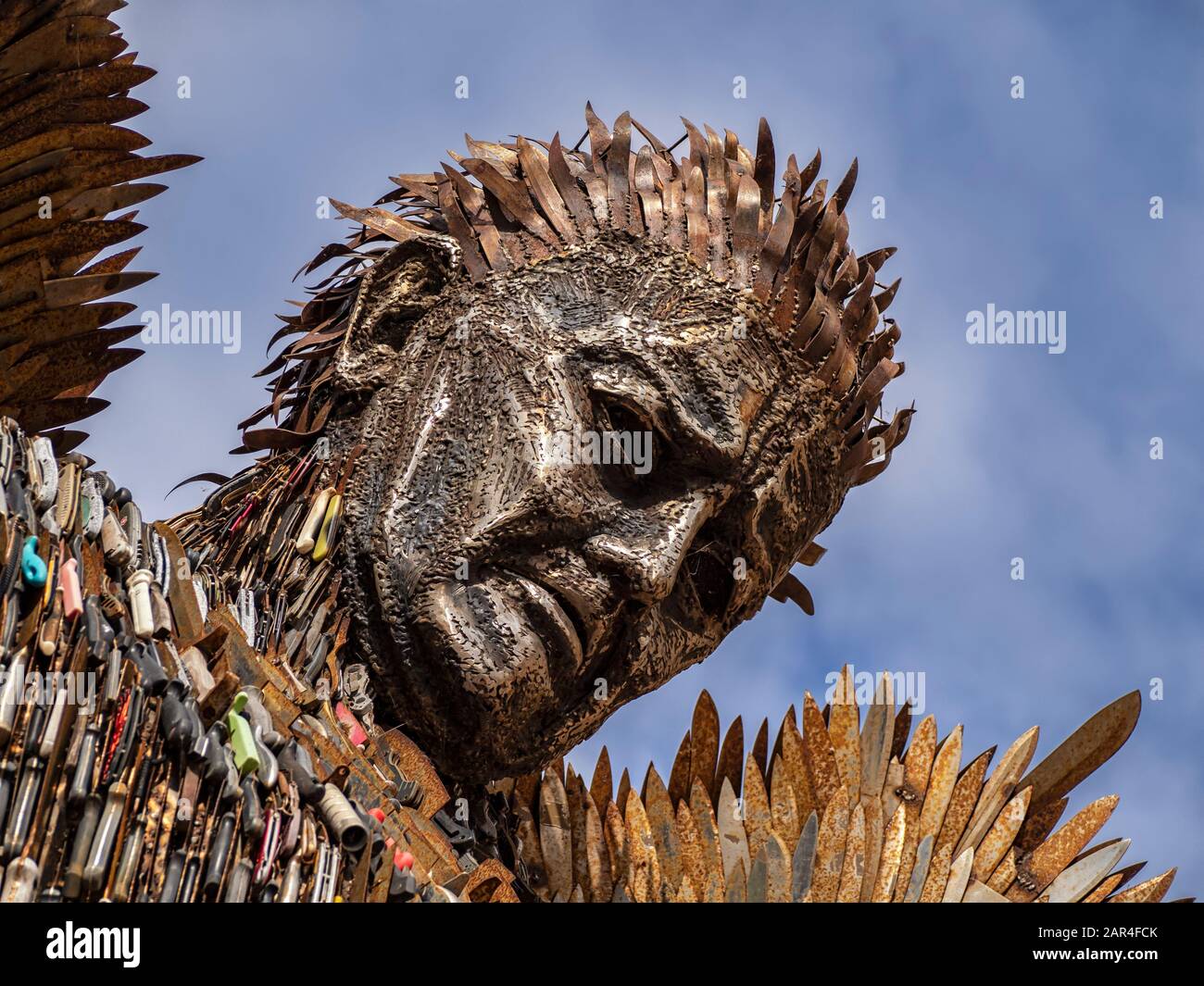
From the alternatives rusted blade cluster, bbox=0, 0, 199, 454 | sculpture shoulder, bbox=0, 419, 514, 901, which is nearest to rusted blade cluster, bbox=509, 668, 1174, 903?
sculpture shoulder, bbox=0, 419, 514, 901

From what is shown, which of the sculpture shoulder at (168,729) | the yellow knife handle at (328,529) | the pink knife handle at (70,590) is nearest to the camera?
the sculpture shoulder at (168,729)

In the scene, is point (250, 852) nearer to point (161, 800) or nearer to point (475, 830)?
point (161, 800)

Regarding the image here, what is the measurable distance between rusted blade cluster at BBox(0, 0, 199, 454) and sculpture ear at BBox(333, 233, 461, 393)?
2.89 feet

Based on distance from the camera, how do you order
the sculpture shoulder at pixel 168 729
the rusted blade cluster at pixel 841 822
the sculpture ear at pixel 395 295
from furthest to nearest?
the rusted blade cluster at pixel 841 822 → the sculpture ear at pixel 395 295 → the sculpture shoulder at pixel 168 729

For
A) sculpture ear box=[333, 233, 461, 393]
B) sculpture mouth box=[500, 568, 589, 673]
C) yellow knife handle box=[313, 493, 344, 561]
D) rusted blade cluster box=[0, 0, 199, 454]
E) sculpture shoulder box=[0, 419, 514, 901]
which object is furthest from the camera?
sculpture ear box=[333, 233, 461, 393]

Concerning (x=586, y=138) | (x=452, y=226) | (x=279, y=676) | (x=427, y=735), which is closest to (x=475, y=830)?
(x=427, y=735)

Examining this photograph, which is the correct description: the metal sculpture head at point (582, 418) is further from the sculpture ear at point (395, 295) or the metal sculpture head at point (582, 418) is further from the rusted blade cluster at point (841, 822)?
the rusted blade cluster at point (841, 822)

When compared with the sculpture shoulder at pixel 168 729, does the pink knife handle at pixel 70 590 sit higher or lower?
higher

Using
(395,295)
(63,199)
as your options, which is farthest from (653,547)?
(63,199)

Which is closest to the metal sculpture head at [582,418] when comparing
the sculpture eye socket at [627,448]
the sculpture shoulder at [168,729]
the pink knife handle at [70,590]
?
the sculpture eye socket at [627,448]

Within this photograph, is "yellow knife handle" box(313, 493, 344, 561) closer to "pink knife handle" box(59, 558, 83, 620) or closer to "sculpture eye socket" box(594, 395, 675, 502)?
"sculpture eye socket" box(594, 395, 675, 502)

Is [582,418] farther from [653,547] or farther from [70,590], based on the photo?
[70,590]

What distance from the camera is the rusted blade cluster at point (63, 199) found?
16.5 feet

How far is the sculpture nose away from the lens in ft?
18.0
